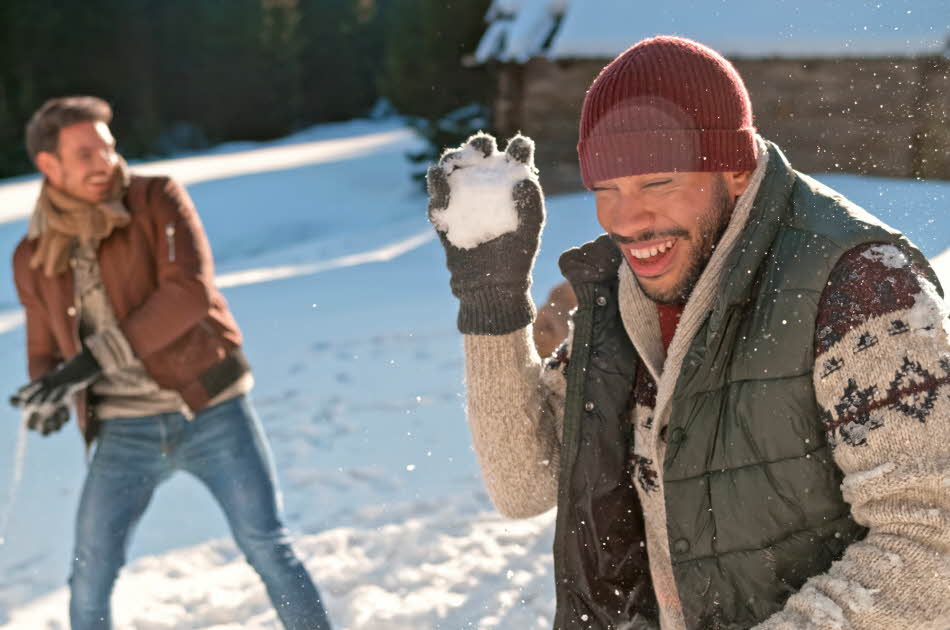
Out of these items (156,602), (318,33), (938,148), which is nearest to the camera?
(156,602)

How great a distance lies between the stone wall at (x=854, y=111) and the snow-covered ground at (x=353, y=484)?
1.99 ft

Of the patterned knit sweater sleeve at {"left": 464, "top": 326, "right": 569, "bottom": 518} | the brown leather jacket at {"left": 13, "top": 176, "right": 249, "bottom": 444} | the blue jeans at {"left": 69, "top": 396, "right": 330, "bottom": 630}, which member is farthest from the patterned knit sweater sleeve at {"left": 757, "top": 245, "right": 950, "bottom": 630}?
the brown leather jacket at {"left": 13, "top": 176, "right": 249, "bottom": 444}

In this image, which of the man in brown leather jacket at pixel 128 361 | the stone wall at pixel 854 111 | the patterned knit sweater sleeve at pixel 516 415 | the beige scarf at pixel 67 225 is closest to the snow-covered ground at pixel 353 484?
the stone wall at pixel 854 111

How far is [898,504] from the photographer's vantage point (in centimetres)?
138

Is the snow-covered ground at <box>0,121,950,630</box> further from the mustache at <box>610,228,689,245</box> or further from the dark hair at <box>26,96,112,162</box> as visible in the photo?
the dark hair at <box>26,96,112,162</box>

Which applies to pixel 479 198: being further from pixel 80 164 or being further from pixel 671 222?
pixel 80 164

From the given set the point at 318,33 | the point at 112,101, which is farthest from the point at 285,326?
the point at 318,33

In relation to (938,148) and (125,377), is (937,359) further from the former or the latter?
(938,148)

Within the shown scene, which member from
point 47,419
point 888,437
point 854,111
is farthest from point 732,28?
point 888,437

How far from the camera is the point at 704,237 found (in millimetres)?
1662

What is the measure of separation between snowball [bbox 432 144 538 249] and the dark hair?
5.40ft

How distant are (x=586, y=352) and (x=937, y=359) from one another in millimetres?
653

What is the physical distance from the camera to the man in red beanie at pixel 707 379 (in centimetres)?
138

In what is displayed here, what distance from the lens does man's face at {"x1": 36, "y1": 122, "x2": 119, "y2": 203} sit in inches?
117
